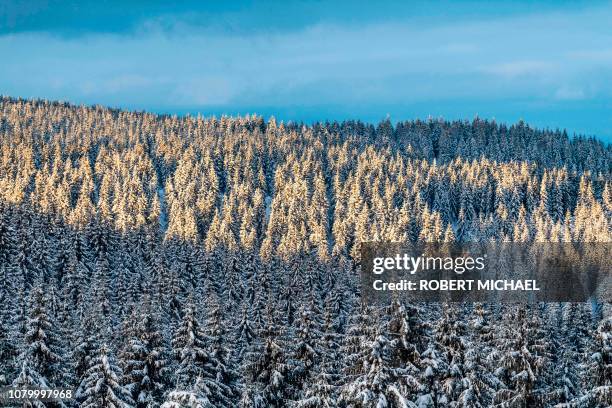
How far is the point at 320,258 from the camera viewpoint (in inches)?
4205

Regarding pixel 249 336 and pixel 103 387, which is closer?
pixel 103 387

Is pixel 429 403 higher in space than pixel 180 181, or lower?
lower

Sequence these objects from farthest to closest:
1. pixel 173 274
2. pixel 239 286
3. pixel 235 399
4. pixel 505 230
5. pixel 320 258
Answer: pixel 505 230, pixel 320 258, pixel 239 286, pixel 173 274, pixel 235 399

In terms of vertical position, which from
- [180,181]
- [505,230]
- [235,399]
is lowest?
[235,399]

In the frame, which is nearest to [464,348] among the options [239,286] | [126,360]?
[126,360]

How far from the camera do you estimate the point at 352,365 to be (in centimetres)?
3250

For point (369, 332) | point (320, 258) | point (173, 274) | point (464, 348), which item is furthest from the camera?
point (320, 258)

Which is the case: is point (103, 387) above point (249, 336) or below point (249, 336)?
below

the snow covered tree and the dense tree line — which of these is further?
the snow covered tree

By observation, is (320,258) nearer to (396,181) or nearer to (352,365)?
(352,365)

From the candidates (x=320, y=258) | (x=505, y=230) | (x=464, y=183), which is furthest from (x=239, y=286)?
(x=464, y=183)

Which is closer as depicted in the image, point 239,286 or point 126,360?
point 126,360

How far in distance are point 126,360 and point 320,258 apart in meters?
71.3

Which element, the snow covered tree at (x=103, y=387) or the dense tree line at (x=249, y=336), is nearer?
the dense tree line at (x=249, y=336)
